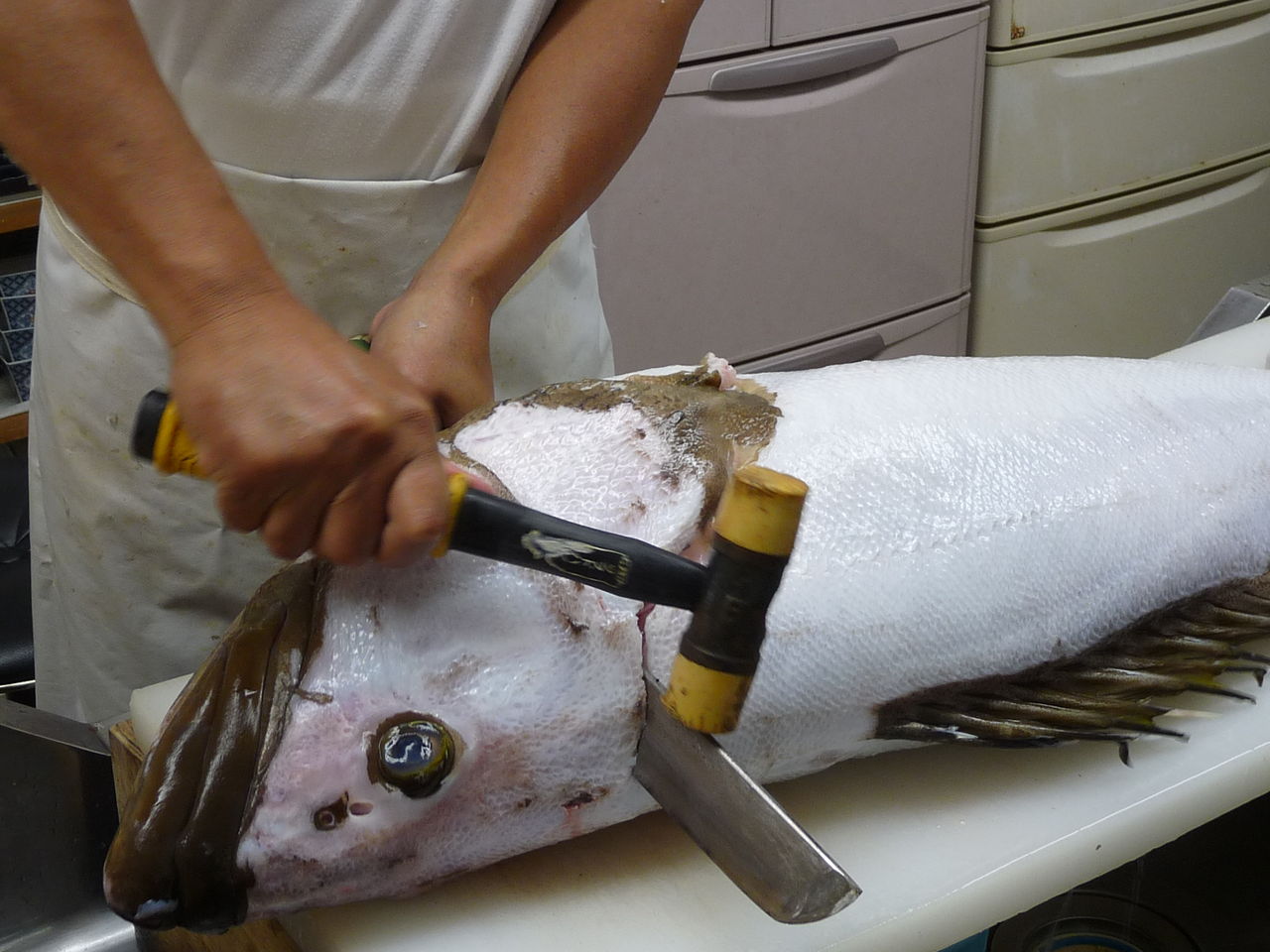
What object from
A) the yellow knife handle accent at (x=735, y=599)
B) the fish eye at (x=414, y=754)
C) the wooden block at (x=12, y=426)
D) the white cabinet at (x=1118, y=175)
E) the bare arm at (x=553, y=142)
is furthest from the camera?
the white cabinet at (x=1118, y=175)

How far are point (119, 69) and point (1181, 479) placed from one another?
833 mm

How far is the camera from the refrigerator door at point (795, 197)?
2.38 m

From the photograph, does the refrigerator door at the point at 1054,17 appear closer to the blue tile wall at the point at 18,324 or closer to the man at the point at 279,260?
the man at the point at 279,260

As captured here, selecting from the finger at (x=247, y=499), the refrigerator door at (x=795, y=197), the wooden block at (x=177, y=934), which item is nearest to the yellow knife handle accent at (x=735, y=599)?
the finger at (x=247, y=499)

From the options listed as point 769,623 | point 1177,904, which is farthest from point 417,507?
point 1177,904

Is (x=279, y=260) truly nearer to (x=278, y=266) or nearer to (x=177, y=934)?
(x=278, y=266)

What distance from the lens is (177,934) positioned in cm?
94

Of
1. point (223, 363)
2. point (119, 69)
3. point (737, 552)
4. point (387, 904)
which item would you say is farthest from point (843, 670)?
point (119, 69)

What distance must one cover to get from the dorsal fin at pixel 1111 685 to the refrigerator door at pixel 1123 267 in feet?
6.70

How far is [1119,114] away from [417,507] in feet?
8.83

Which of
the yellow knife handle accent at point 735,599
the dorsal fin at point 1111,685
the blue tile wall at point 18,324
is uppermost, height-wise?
the yellow knife handle accent at point 735,599

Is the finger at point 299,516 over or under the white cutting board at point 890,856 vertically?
over

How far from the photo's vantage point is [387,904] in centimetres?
83

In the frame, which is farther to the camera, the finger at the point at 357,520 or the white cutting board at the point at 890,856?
the white cutting board at the point at 890,856
